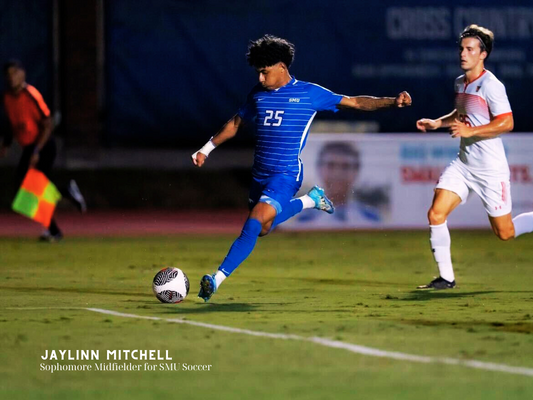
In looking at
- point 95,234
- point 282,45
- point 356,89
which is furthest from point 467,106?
point 356,89

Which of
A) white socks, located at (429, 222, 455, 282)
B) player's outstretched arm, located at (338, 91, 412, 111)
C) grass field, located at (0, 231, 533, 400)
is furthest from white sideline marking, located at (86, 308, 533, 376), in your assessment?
white socks, located at (429, 222, 455, 282)

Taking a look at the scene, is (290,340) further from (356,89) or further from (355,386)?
(356,89)

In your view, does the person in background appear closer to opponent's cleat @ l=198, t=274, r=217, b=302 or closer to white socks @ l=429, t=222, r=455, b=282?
white socks @ l=429, t=222, r=455, b=282

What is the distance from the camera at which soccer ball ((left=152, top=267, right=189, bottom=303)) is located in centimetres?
976

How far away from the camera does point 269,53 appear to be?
31.9ft

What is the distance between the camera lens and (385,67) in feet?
71.7

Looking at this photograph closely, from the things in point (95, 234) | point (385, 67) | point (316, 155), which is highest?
point (385, 67)

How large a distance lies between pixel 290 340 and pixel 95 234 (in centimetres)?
1127

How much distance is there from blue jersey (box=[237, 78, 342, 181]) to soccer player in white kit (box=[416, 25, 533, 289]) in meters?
1.18

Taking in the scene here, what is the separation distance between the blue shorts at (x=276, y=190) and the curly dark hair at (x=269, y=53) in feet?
2.92

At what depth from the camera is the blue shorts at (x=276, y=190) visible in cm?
977

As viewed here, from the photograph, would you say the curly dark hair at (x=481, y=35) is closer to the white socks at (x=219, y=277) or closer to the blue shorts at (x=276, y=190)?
the blue shorts at (x=276, y=190)

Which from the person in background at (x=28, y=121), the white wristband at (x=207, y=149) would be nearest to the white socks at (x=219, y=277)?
the white wristband at (x=207, y=149)

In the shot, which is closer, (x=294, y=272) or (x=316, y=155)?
(x=294, y=272)
